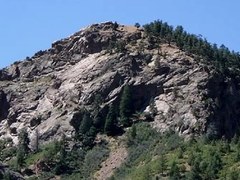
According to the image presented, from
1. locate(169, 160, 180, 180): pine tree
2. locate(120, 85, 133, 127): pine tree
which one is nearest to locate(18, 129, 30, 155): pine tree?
locate(120, 85, 133, 127): pine tree

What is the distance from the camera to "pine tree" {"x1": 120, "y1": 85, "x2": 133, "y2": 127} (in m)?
191

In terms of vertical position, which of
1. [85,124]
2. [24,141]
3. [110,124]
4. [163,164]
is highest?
[85,124]

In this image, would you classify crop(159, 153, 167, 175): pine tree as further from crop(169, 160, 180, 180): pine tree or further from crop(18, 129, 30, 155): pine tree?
crop(18, 129, 30, 155): pine tree

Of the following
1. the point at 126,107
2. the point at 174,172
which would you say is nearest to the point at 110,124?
the point at 126,107

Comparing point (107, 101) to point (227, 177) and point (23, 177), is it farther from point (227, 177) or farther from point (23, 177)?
point (227, 177)

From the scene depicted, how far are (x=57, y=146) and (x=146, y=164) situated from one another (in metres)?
24.1

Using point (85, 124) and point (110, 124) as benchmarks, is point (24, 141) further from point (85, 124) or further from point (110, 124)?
point (110, 124)

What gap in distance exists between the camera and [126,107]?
631 ft

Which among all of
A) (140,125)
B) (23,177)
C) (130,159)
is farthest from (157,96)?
(23,177)

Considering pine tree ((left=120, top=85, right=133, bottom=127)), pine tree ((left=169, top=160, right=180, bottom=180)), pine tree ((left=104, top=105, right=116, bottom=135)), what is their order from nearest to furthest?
pine tree ((left=169, top=160, right=180, bottom=180))
pine tree ((left=104, top=105, right=116, bottom=135))
pine tree ((left=120, top=85, right=133, bottom=127))

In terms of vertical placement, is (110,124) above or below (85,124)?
below

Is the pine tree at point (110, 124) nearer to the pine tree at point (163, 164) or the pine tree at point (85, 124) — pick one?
the pine tree at point (85, 124)

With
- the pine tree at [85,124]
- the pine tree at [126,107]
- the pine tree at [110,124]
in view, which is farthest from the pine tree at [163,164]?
the pine tree at [85,124]

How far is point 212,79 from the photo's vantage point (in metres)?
193
